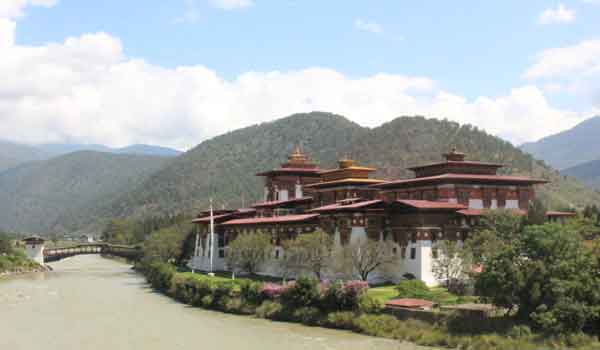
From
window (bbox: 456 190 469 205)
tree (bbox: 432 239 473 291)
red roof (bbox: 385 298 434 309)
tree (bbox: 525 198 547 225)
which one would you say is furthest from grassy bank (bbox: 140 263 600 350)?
window (bbox: 456 190 469 205)

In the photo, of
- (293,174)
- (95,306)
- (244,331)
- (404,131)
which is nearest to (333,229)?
(244,331)

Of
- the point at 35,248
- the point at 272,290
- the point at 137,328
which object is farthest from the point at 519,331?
the point at 35,248

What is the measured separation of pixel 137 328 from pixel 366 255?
15.1m

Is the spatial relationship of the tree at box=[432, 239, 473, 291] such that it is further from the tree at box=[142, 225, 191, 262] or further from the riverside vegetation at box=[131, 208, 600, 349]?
the tree at box=[142, 225, 191, 262]

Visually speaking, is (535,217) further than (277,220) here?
No

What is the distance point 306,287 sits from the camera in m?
44.8

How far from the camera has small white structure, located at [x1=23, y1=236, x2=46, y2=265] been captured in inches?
4628

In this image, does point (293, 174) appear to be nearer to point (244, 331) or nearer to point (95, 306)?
point (95, 306)

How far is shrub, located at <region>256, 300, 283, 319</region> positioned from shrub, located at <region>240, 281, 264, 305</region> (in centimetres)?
104

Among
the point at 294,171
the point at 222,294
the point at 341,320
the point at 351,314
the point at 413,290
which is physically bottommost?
the point at 341,320

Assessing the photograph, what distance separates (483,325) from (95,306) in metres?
34.2

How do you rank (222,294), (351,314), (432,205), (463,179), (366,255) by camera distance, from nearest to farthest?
1. (351,314)
2. (432,205)
3. (366,255)
4. (222,294)
5. (463,179)

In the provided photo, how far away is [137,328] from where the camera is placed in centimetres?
4600

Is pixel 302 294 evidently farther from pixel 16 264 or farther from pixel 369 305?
pixel 16 264
